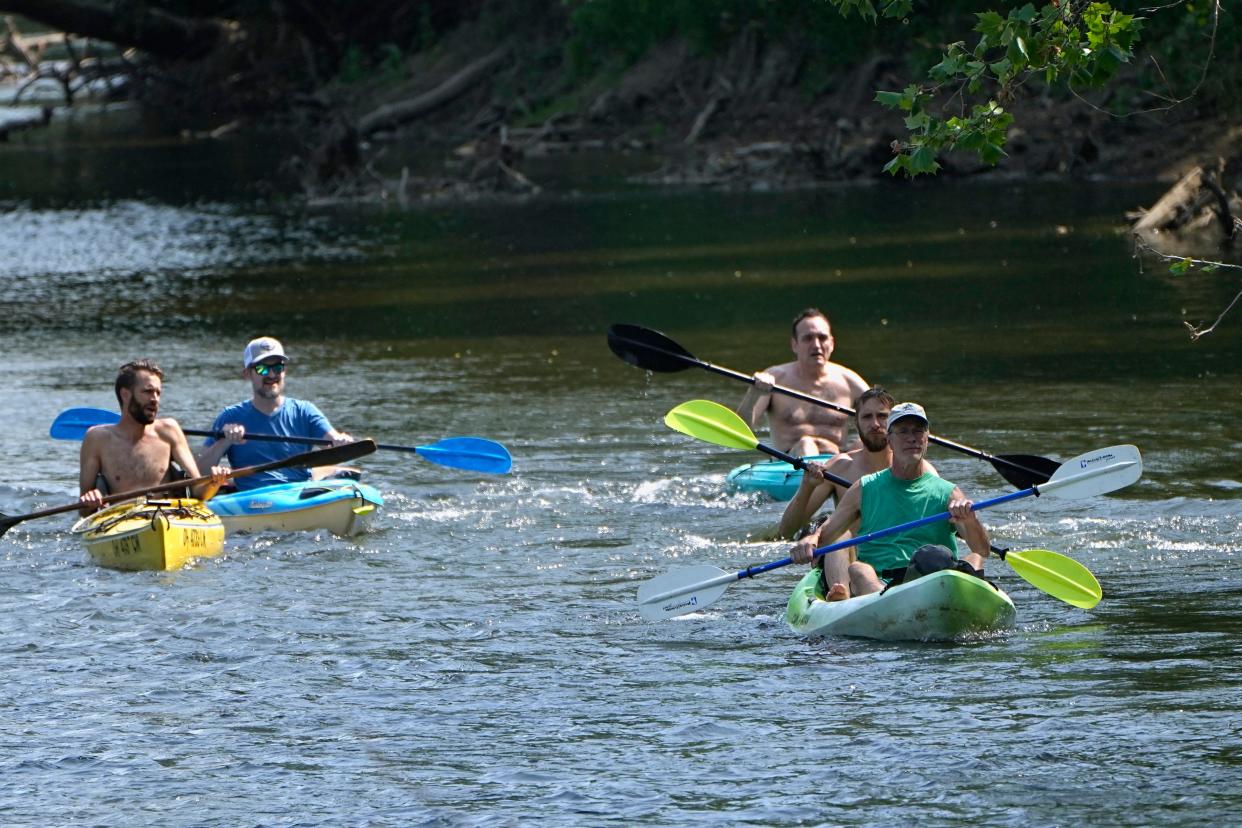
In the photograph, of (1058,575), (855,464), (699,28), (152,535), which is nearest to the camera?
(1058,575)

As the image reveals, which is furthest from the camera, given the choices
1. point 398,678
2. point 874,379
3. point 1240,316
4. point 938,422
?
point 1240,316

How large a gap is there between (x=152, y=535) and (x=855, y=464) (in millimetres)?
3952

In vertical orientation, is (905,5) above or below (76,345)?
above

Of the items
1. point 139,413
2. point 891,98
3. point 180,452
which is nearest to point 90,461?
point 139,413

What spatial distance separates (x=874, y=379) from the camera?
17359 millimetres

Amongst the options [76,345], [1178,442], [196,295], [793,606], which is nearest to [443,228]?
[196,295]

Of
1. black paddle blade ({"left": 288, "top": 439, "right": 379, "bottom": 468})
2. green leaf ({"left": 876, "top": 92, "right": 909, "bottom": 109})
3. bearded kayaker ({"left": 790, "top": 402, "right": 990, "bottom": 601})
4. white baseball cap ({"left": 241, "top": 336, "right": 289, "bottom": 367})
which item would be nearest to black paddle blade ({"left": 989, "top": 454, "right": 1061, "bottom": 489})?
bearded kayaker ({"left": 790, "top": 402, "right": 990, "bottom": 601})

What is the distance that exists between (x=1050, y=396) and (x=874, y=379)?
1851 millimetres

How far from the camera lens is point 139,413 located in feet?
39.6

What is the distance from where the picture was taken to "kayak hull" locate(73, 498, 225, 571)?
11.4 meters

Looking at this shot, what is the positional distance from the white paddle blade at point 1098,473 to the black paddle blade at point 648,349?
4104mm

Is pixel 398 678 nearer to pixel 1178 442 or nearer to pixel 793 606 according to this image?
pixel 793 606

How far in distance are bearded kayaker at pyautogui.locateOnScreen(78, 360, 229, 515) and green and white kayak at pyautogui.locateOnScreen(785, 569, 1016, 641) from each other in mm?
4516

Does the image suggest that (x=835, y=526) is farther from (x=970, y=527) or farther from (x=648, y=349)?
(x=648, y=349)
